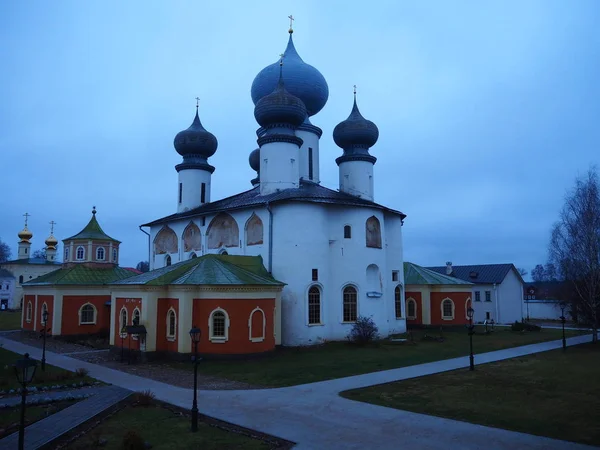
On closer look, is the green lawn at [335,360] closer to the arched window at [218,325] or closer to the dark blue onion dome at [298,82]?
the arched window at [218,325]

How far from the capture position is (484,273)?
43094 millimetres

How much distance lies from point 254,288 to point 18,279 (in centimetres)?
5402

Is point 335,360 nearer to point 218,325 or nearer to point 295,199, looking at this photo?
point 218,325

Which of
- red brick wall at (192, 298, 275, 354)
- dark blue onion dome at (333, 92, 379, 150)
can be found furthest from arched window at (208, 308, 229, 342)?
dark blue onion dome at (333, 92, 379, 150)

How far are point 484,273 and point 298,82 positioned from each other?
24.0 metres

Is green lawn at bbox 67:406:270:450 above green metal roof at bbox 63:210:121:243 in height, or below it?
below

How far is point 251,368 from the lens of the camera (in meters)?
18.6

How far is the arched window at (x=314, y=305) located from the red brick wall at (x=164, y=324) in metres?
7.07

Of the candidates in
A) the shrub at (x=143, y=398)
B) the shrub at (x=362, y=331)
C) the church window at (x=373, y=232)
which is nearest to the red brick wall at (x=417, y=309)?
the church window at (x=373, y=232)

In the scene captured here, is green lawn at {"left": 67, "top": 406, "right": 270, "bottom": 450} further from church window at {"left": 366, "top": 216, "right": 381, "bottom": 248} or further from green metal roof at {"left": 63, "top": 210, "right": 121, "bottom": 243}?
green metal roof at {"left": 63, "top": 210, "right": 121, "bottom": 243}

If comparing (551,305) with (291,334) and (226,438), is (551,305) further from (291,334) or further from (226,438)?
(226,438)

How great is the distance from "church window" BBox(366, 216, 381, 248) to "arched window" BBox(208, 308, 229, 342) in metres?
9.89

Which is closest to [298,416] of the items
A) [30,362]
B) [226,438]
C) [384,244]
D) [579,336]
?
[226,438]

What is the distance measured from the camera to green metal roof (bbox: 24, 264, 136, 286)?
98.9ft
